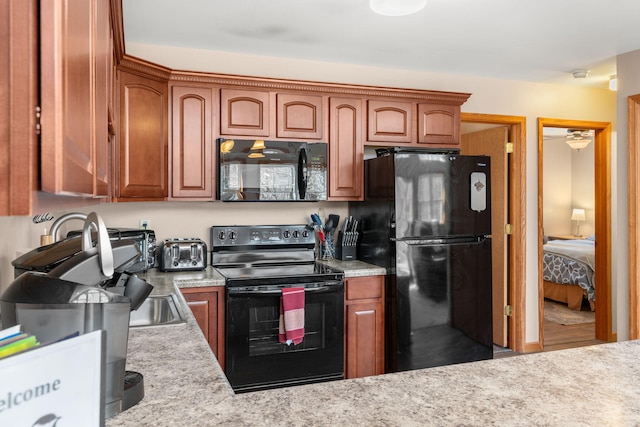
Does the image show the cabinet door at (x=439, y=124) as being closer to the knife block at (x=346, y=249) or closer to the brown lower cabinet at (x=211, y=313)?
the knife block at (x=346, y=249)

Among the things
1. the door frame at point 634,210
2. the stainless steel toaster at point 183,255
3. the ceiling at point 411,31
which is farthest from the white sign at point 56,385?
the door frame at point 634,210

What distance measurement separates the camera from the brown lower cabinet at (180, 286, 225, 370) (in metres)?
2.83

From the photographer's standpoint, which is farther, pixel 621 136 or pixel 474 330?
pixel 621 136

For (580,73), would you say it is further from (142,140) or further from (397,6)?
(142,140)

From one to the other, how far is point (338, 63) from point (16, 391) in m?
3.49

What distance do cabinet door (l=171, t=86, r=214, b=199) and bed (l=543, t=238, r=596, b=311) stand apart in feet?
14.6

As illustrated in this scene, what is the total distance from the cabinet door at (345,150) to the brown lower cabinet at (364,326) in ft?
2.21

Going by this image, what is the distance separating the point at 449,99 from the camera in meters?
3.68

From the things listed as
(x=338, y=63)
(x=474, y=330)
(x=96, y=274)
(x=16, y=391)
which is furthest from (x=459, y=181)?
(x=16, y=391)

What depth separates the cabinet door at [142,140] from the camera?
2752 mm

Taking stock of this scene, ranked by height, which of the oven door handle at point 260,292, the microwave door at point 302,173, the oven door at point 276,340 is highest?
the microwave door at point 302,173

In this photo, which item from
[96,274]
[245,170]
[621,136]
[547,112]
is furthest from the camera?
[547,112]

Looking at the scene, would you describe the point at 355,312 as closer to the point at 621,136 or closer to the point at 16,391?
the point at 621,136

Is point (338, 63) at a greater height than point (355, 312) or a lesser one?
greater
